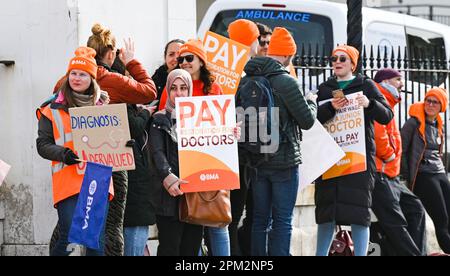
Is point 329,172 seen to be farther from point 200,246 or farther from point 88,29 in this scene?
point 88,29

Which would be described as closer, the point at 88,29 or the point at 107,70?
the point at 107,70

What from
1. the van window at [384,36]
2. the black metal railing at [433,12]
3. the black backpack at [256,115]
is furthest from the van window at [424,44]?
the black metal railing at [433,12]

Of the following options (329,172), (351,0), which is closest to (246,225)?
(329,172)

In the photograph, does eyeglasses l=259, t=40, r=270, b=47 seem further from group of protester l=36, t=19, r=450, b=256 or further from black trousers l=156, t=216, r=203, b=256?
black trousers l=156, t=216, r=203, b=256

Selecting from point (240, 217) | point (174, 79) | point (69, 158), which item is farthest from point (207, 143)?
point (69, 158)

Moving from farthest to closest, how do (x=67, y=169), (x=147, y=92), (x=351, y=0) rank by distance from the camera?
(x=351, y=0), (x=147, y=92), (x=67, y=169)

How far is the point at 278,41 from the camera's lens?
11281 mm

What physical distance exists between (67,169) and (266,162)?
1.76 m

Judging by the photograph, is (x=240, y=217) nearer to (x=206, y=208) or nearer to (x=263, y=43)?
(x=206, y=208)

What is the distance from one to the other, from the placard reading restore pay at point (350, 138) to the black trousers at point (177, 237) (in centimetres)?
169

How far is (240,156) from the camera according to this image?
11.2 metres

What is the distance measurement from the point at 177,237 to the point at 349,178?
6.55ft

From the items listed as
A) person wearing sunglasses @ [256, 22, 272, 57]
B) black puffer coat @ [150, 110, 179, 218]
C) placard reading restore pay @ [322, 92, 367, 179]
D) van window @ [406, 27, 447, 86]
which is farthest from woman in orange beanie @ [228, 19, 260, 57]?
van window @ [406, 27, 447, 86]

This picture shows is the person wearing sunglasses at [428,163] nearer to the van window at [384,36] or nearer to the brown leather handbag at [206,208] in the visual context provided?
the brown leather handbag at [206,208]
